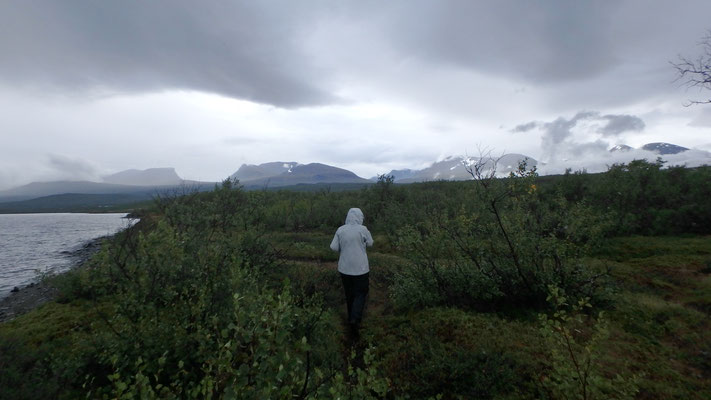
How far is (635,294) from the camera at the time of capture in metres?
8.23

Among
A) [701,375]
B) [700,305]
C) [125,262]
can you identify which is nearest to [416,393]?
[701,375]

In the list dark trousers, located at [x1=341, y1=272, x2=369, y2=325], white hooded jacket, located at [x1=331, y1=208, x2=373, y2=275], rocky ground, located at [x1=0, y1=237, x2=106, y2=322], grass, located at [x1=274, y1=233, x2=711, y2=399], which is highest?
white hooded jacket, located at [x1=331, y1=208, x2=373, y2=275]

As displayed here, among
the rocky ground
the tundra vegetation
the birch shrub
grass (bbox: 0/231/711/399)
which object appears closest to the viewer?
the tundra vegetation

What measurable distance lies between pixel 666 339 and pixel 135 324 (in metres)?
9.44

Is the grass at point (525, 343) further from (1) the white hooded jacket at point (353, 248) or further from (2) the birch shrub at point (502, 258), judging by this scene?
(1) the white hooded jacket at point (353, 248)

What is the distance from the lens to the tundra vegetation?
302 cm

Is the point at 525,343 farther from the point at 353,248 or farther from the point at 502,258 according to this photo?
the point at 353,248

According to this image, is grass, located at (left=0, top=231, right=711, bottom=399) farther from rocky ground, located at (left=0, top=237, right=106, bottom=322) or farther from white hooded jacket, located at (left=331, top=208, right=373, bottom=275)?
rocky ground, located at (left=0, top=237, right=106, bottom=322)

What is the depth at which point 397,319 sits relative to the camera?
23.2 feet

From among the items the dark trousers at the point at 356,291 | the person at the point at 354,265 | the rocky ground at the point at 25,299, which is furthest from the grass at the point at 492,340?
the rocky ground at the point at 25,299

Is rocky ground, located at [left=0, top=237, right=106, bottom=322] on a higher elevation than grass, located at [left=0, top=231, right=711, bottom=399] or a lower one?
lower

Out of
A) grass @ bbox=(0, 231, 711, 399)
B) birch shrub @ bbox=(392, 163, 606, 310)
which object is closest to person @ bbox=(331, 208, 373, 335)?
grass @ bbox=(0, 231, 711, 399)

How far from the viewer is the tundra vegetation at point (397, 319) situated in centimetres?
302

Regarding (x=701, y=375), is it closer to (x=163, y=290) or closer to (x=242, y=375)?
(x=242, y=375)
